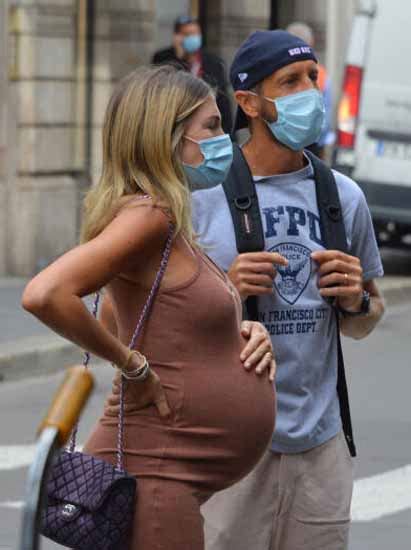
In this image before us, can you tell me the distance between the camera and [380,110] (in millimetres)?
15281

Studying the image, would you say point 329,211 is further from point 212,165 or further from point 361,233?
point 212,165

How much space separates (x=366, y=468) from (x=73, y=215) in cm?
755

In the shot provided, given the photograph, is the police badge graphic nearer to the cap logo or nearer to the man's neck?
the man's neck

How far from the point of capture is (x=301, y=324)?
4.61 metres

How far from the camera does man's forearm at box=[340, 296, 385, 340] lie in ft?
15.6

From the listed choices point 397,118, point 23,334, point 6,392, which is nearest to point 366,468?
point 6,392

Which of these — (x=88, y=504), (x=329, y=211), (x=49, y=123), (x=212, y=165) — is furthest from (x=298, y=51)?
(x=49, y=123)

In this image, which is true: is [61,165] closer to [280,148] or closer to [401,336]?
[401,336]

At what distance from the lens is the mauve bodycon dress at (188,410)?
3986 millimetres

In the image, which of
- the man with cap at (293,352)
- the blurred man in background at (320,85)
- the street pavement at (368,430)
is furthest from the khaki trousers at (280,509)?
the blurred man in background at (320,85)

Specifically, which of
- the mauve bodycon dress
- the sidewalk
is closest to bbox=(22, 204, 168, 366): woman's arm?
the mauve bodycon dress

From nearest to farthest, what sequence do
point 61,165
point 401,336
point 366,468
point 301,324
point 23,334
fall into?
point 301,324 → point 366,468 → point 23,334 → point 401,336 → point 61,165

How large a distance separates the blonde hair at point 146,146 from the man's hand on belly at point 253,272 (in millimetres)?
426

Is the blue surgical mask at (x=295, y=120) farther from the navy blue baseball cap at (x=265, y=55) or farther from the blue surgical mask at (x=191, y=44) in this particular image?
the blue surgical mask at (x=191, y=44)
